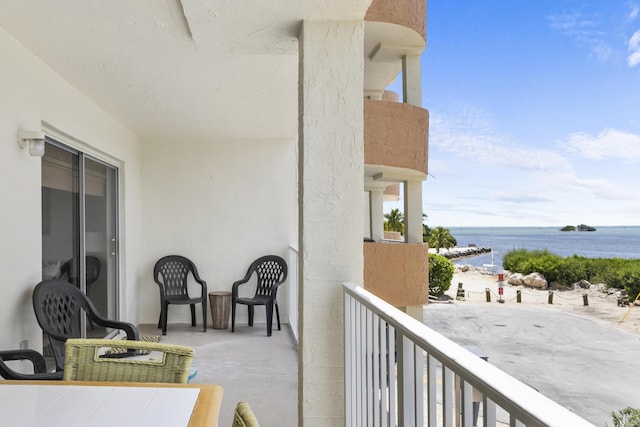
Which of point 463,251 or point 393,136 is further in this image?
point 463,251

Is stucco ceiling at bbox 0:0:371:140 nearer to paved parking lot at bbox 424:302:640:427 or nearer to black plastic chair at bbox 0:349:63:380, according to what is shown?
black plastic chair at bbox 0:349:63:380

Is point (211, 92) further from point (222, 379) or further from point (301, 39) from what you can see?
point (222, 379)

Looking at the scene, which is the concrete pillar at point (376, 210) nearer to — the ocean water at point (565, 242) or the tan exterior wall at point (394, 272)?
the tan exterior wall at point (394, 272)

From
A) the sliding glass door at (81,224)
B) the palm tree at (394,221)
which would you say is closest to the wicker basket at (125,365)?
the sliding glass door at (81,224)

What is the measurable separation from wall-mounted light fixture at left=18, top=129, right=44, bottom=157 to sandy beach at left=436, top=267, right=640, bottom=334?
24952mm

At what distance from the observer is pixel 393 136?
5.12m

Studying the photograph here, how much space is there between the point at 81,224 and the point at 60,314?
107 cm

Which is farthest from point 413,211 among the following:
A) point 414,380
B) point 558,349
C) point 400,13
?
point 558,349

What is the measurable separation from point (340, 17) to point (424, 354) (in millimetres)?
1688

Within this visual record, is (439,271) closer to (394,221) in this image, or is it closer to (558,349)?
(558,349)

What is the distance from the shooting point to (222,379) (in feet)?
12.8

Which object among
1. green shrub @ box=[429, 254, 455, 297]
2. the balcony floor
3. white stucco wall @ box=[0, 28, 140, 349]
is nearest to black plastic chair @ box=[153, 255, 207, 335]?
the balcony floor

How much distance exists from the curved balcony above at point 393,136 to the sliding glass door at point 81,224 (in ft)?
8.94

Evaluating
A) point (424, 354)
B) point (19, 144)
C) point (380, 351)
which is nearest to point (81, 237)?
Result: point (19, 144)
